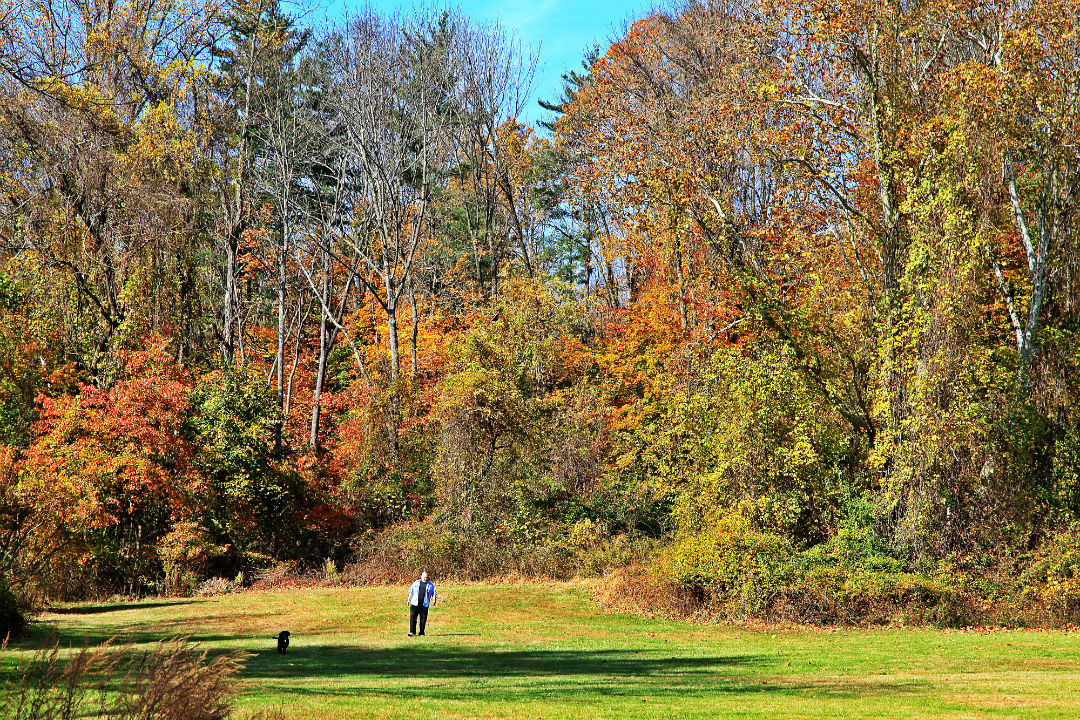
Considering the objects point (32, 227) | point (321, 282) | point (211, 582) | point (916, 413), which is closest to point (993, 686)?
point (916, 413)

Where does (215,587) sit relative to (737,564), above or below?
below

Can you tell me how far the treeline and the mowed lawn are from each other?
253cm

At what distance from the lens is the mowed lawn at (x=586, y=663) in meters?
10.1

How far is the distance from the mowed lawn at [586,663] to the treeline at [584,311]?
253 centimetres

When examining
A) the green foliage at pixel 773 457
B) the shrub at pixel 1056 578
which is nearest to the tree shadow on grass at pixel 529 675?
the green foliage at pixel 773 457

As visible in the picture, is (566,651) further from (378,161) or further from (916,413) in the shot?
(378,161)

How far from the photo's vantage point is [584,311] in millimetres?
35375

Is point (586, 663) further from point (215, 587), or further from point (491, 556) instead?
point (215, 587)

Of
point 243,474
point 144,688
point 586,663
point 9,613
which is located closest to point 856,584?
point 586,663

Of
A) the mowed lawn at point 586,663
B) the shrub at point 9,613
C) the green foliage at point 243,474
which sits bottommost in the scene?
the mowed lawn at point 586,663

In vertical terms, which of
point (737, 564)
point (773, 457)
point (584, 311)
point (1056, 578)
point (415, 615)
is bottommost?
point (415, 615)

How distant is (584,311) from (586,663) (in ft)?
73.0

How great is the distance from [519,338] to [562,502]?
526 cm

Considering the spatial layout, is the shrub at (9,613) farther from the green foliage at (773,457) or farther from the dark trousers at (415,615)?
the green foliage at (773,457)
